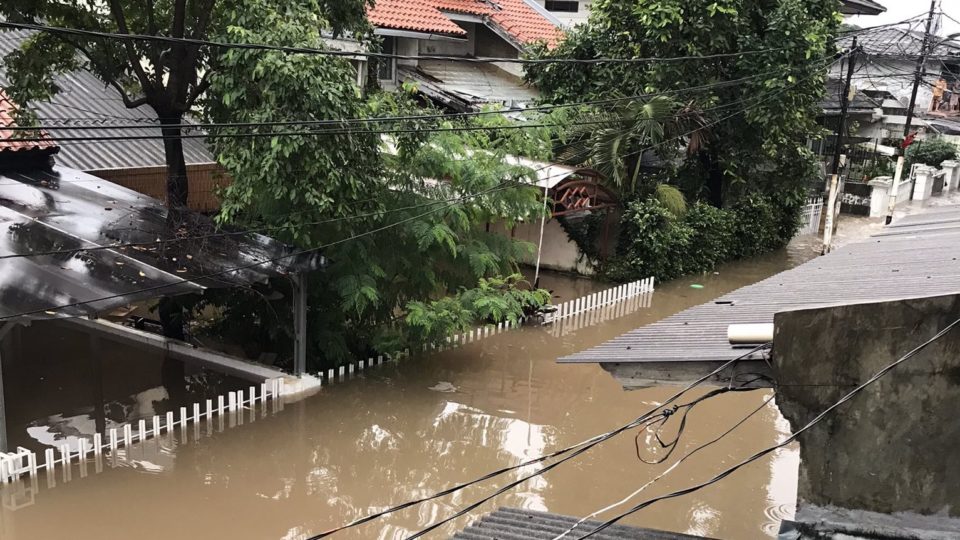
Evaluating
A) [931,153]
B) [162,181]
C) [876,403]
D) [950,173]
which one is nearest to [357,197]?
[162,181]

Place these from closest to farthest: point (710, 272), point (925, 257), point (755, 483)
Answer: point (925, 257)
point (755, 483)
point (710, 272)

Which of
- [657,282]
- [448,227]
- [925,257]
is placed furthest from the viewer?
[657,282]

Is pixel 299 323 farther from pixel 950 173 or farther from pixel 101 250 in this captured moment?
pixel 950 173

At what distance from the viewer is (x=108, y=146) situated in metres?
14.9

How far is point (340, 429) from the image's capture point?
439 inches

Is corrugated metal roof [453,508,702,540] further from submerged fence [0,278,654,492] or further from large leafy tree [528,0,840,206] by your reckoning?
large leafy tree [528,0,840,206]

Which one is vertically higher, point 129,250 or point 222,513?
point 129,250

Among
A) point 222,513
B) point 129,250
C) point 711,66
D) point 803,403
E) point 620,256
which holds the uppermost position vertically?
point 711,66

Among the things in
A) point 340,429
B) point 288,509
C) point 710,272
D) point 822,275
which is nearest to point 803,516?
point 822,275

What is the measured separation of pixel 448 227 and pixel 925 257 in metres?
7.26

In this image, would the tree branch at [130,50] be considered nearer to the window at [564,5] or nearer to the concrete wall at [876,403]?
the concrete wall at [876,403]

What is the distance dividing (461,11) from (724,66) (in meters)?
6.96

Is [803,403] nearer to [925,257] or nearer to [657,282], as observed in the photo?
[925,257]

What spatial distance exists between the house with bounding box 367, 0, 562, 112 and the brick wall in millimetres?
5211
